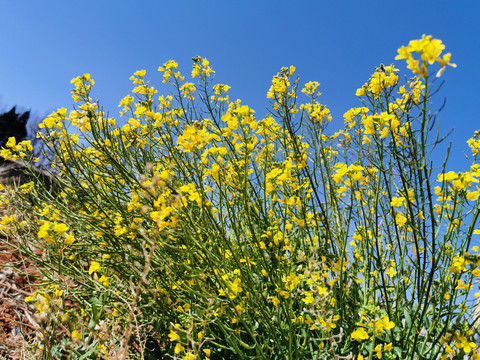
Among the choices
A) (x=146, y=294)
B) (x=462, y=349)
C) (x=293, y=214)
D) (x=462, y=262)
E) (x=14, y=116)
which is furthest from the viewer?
(x=14, y=116)

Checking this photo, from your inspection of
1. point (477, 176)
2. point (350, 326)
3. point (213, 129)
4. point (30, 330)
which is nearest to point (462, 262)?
point (477, 176)

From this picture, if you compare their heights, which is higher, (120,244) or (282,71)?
(282,71)

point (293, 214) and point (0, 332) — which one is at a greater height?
point (293, 214)

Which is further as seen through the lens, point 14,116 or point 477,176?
point 14,116

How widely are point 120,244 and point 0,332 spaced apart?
1657 millimetres

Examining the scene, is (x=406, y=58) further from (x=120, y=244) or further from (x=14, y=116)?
(x=14, y=116)

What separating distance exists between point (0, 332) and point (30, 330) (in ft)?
0.78

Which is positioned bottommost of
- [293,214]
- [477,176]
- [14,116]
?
[293,214]

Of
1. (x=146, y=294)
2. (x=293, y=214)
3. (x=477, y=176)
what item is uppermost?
(x=477, y=176)

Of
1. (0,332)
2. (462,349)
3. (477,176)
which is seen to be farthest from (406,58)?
(0,332)

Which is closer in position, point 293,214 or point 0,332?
point 293,214

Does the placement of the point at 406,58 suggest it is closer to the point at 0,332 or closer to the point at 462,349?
the point at 462,349

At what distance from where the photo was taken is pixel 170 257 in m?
2.04

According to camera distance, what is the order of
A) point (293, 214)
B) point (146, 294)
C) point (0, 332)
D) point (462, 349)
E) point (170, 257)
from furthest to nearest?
point (0, 332)
point (293, 214)
point (146, 294)
point (170, 257)
point (462, 349)
